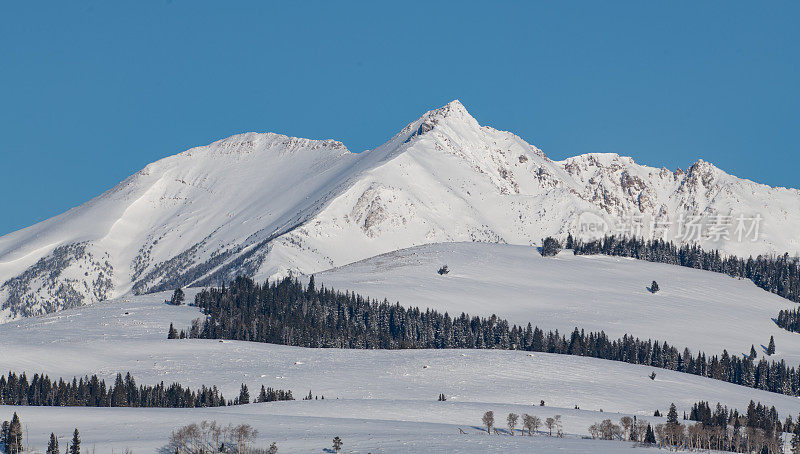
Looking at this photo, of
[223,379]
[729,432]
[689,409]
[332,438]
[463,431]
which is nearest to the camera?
[332,438]

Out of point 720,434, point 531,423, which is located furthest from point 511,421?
point 720,434

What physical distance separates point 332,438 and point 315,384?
213 ft

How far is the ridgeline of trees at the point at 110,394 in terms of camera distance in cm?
17688

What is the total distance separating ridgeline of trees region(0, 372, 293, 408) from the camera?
17688 cm

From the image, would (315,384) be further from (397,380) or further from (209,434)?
(209,434)

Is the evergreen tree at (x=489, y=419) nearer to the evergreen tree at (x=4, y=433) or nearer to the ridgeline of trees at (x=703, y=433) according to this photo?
the ridgeline of trees at (x=703, y=433)

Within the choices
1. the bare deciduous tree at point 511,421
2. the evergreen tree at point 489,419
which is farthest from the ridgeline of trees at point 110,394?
the bare deciduous tree at point 511,421

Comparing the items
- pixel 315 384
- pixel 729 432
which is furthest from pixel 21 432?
pixel 729 432

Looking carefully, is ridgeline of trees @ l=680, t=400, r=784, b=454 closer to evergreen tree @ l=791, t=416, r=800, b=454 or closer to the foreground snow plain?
evergreen tree @ l=791, t=416, r=800, b=454

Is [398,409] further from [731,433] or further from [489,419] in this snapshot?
[731,433]

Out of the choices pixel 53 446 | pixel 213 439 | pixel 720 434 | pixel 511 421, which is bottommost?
pixel 53 446

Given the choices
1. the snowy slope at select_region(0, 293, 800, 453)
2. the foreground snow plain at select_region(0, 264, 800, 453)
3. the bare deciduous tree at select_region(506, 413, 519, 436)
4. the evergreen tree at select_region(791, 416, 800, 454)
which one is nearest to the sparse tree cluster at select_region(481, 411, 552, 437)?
the bare deciduous tree at select_region(506, 413, 519, 436)

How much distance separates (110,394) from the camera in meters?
182

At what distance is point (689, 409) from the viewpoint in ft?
593
